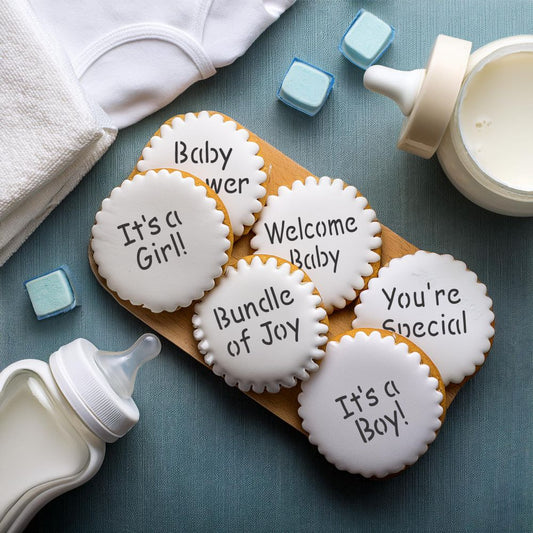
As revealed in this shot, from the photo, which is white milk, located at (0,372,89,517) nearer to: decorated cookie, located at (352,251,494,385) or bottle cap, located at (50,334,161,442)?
bottle cap, located at (50,334,161,442)

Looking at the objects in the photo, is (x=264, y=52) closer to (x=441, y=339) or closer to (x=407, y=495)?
(x=441, y=339)

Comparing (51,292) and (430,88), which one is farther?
(51,292)

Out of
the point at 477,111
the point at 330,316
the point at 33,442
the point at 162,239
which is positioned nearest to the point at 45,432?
the point at 33,442

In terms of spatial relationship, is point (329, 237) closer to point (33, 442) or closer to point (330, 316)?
point (330, 316)

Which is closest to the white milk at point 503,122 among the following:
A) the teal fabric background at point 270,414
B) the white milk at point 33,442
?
the teal fabric background at point 270,414

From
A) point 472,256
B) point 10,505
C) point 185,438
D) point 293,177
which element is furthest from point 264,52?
point 10,505

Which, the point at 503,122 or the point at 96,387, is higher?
the point at 503,122
